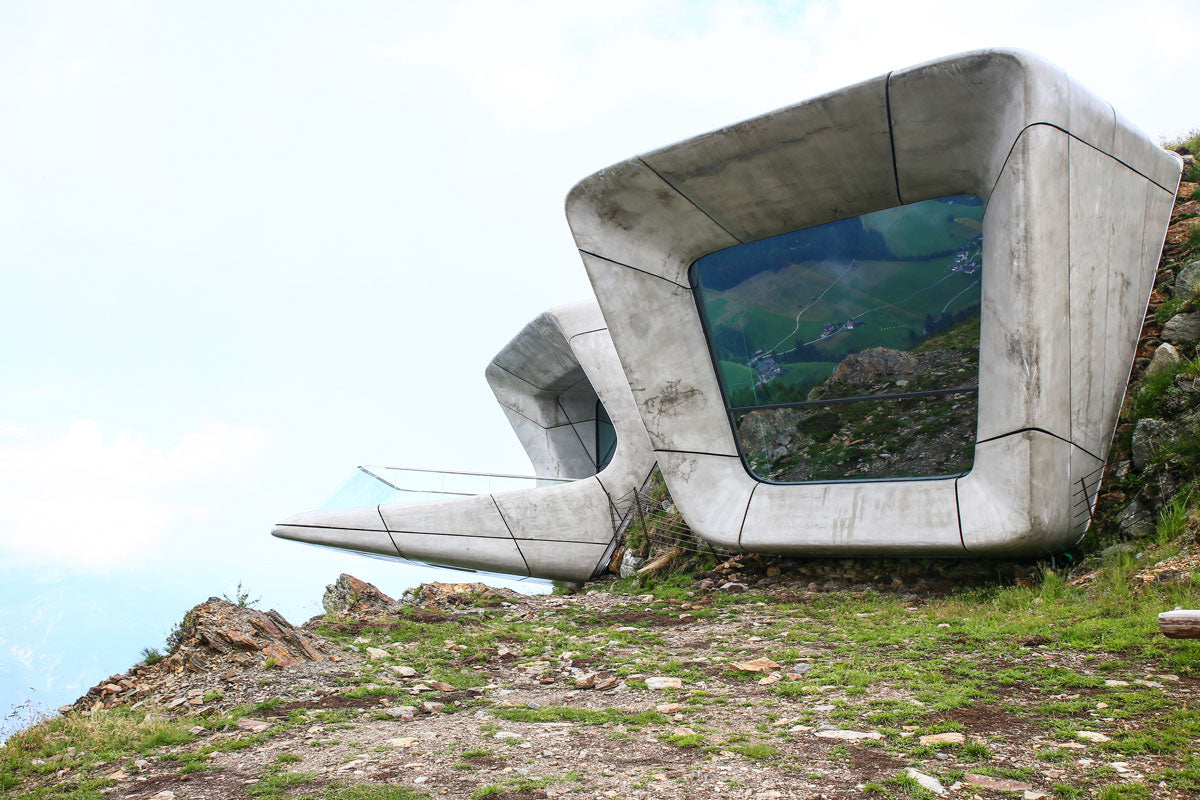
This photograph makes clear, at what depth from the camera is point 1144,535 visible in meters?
9.71

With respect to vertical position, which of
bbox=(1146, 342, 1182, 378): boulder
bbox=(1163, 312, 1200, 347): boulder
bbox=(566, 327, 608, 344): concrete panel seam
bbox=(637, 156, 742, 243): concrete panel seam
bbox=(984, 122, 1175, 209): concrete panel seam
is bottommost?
bbox=(1146, 342, 1182, 378): boulder

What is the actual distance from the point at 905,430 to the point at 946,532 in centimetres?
166

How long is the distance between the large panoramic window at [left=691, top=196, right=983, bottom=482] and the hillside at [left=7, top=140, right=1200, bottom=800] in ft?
5.73

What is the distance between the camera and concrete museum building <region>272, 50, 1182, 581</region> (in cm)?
971

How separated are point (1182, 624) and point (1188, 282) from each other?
858 centimetres

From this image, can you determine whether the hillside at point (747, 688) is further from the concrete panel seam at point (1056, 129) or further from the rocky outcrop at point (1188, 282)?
the concrete panel seam at point (1056, 129)

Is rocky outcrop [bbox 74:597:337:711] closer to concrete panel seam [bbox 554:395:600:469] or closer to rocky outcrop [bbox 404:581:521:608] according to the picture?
rocky outcrop [bbox 404:581:521:608]

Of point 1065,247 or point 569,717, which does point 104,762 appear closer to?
point 569,717

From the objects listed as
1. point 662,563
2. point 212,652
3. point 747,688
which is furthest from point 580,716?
point 662,563

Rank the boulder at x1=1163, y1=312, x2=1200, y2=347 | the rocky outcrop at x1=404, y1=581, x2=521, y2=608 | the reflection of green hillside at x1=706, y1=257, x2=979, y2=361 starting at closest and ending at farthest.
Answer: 1. the boulder at x1=1163, y1=312, x2=1200, y2=347
2. the reflection of green hillside at x1=706, y1=257, x2=979, y2=361
3. the rocky outcrop at x1=404, y1=581, x2=521, y2=608

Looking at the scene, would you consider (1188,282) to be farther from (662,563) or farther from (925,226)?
(662,563)

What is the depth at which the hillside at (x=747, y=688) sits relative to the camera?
15.5 feet

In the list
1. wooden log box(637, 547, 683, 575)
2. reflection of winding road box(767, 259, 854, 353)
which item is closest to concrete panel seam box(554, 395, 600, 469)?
wooden log box(637, 547, 683, 575)

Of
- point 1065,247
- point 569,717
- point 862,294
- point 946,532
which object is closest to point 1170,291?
point 1065,247
